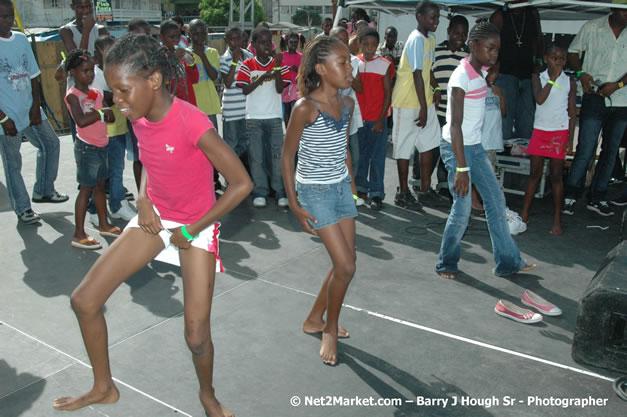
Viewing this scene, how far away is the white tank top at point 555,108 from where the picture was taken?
647cm

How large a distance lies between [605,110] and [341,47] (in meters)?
4.56

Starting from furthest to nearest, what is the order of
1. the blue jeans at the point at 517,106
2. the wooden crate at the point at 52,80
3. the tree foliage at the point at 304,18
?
the tree foliage at the point at 304,18 → the wooden crate at the point at 52,80 → the blue jeans at the point at 517,106

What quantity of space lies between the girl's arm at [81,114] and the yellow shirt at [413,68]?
11.1 feet

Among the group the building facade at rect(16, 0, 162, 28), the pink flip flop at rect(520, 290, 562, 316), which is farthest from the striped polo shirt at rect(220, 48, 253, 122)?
the building facade at rect(16, 0, 162, 28)

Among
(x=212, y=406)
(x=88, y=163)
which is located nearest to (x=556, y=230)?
(x=212, y=406)

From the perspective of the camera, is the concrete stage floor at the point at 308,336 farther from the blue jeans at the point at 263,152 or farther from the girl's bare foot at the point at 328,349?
the blue jeans at the point at 263,152

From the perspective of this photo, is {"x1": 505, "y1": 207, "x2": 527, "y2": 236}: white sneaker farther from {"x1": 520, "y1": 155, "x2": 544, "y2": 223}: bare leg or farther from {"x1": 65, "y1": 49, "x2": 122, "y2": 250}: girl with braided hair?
{"x1": 65, "y1": 49, "x2": 122, "y2": 250}: girl with braided hair

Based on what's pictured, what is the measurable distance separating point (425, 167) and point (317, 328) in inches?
151

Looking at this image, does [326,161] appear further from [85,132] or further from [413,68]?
[413,68]

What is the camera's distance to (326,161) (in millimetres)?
3836

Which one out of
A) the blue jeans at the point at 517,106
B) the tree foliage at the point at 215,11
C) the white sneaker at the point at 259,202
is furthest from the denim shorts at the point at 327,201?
the tree foliage at the point at 215,11

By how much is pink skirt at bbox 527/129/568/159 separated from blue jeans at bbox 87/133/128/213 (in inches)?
176

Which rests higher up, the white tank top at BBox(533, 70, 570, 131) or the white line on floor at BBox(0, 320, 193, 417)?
the white tank top at BBox(533, 70, 570, 131)

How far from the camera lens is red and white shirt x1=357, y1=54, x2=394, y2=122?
23.8 ft
